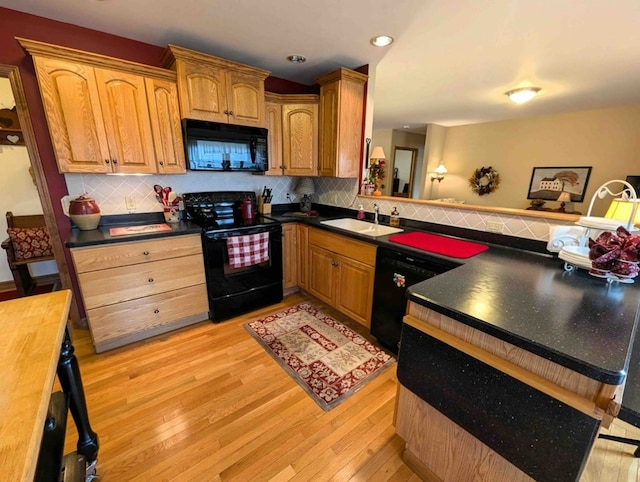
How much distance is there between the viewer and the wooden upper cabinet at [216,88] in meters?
2.15

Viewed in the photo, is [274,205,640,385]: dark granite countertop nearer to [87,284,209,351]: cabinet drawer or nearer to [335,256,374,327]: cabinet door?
[335,256,374,327]: cabinet door

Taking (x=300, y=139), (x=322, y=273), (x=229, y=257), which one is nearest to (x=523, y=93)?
(x=300, y=139)

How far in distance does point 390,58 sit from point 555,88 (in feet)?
8.10

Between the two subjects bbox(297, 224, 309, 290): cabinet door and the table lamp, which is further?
the table lamp

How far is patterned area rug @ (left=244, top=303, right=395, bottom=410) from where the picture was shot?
1.82 m

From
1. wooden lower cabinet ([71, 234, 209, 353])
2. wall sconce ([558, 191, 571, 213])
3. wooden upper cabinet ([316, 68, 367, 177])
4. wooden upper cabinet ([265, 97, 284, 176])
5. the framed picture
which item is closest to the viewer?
wooden lower cabinet ([71, 234, 209, 353])

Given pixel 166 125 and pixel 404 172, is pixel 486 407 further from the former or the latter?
pixel 404 172

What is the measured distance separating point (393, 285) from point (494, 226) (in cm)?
84

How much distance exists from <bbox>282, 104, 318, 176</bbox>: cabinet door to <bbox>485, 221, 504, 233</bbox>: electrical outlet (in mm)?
1724

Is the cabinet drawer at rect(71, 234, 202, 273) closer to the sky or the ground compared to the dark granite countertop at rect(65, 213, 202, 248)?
closer to the ground

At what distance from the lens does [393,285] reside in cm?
198

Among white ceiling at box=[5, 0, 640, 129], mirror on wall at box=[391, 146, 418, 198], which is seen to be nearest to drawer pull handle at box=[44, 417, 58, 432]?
white ceiling at box=[5, 0, 640, 129]

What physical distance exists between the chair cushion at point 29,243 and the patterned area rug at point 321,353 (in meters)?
2.50

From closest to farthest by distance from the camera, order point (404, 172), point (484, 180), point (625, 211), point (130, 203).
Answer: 1. point (625, 211)
2. point (130, 203)
3. point (484, 180)
4. point (404, 172)
